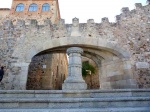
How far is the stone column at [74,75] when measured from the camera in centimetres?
453

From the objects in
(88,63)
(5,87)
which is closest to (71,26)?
(5,87)

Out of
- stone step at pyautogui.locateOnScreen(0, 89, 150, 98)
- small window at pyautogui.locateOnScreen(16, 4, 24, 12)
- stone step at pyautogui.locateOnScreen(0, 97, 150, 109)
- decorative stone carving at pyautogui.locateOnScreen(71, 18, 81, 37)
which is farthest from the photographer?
small window at pyautogui.locateOnScreen(16, 4, 24, 12)

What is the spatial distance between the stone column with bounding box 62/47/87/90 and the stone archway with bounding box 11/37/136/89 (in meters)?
3.04

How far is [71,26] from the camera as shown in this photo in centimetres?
864

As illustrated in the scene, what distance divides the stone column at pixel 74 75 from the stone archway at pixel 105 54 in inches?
120

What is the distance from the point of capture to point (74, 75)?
4.77 metres

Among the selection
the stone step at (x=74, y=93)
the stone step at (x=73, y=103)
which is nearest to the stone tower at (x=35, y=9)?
the stone step at (x=74, y=93)

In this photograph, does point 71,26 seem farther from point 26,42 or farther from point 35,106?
point 35,106

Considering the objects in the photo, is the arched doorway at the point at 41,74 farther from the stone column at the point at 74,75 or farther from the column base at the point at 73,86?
the column base at the point at 73,86

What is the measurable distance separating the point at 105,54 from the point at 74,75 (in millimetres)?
4656

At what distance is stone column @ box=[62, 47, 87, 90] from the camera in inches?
178

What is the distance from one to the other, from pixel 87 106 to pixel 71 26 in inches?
241

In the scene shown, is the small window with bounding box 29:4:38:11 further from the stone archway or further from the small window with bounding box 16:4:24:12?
the stone archway

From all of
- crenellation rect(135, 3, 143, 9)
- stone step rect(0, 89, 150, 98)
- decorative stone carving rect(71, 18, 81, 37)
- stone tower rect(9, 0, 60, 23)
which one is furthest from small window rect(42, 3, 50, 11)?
stone step rect(0, 89, 150, 98)
